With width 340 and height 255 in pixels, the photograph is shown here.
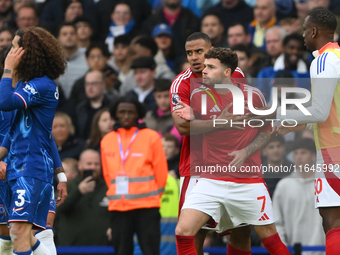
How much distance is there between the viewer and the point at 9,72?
5133mm

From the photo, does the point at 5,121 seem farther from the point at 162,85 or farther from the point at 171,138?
the point at 162,85

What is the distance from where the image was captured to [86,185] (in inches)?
328

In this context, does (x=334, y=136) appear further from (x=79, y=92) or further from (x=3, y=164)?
(x=79, y=92)

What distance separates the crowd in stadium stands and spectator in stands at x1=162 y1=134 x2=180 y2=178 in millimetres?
16

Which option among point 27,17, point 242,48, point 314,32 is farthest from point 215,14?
point 314,32

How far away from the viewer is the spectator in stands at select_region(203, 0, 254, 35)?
10.9 meters

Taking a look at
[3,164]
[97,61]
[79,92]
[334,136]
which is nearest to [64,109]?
[79,92]

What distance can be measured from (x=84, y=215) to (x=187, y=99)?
11.2ft

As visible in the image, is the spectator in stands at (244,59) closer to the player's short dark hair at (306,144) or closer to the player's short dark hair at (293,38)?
the player's short dark hair at (293,38)

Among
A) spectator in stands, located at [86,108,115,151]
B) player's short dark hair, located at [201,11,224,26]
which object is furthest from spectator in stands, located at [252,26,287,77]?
spectator in stands, located at [86,108,115,151]

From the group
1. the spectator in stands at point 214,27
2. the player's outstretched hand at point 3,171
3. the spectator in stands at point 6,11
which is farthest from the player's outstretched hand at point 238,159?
the spectator in stands at point 6,11

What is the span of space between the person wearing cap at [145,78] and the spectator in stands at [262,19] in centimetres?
212

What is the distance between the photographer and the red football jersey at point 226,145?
546 cm

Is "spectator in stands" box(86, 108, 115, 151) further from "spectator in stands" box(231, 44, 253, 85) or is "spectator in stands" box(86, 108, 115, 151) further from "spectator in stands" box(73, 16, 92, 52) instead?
"spectator in stands" box(73, 16, 92, 52)
